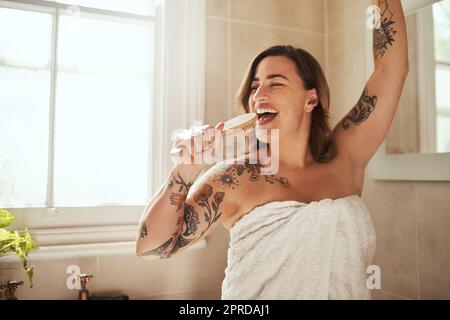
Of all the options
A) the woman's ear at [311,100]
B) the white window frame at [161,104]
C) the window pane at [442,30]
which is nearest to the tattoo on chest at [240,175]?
the woman's ear at [311,100]

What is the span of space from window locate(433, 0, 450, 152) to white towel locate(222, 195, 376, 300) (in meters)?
0.37

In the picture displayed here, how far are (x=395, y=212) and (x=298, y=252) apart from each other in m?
0.47

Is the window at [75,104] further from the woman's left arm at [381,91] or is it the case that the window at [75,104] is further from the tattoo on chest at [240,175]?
the woman's left arm at [381,91]

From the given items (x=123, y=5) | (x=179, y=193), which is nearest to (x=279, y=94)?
(x=179, y=193)

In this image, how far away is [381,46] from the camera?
1.08m

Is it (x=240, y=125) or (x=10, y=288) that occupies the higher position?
(x=240, y=125)

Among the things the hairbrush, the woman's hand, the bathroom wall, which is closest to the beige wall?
the bathroom wall

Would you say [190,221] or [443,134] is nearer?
[190,221]

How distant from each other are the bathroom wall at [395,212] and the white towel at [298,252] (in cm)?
29

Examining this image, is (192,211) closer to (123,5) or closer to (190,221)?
(190,221)

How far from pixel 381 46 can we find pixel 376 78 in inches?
3.4

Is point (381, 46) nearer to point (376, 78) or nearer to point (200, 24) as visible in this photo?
point (376, 78)

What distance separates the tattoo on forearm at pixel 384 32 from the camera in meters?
1.06

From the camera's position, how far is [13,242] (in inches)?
39.5
